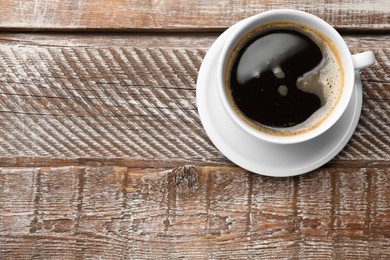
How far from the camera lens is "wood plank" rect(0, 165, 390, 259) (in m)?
0.98

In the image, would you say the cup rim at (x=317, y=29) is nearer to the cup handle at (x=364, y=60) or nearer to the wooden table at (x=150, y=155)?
the cup handle at (x=364, y=60)

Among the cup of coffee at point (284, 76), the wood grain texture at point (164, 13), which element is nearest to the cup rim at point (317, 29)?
A: the cup of coffee at point (284, 76)

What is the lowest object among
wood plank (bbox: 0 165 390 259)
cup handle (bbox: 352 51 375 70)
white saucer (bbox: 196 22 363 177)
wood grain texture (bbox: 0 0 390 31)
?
wood plank (bbox: 0 165 390 259)

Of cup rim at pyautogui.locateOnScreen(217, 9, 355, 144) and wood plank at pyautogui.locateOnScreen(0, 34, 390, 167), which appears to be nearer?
cup rim at pyautogui.locateOnScreen(217, 9, 355, 144)

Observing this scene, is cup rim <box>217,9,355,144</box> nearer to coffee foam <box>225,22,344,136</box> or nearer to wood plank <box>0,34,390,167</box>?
coffee foam <box>225,22,344,136</box>

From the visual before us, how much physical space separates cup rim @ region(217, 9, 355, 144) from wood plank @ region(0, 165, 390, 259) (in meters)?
0.13

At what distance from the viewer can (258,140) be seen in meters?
0.92

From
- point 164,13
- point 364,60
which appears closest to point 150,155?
point 164,13

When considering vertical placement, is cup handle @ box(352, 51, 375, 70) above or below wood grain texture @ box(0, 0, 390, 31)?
below

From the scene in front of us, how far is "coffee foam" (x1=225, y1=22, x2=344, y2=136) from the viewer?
0.88 meters

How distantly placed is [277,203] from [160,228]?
0.17m

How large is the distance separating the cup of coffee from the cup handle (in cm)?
1

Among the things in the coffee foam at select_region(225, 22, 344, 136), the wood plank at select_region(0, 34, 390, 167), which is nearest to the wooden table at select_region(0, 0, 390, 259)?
the wood plank at select_region(0, 34, 390, 167)

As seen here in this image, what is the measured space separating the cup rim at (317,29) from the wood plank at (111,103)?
0.12 meters
